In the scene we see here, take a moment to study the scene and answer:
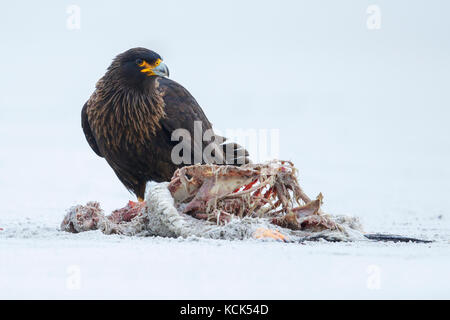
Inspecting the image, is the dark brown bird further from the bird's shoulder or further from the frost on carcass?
the frost on carcass

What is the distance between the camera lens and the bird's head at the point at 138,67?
7570 mm

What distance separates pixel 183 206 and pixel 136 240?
53cm

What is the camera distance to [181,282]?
3.61 m

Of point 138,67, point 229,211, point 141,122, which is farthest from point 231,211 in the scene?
point 138,67

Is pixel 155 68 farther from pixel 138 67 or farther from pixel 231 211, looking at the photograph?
pixel 231 211

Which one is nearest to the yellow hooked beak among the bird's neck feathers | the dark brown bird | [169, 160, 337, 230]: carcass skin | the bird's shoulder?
the dark brown bird

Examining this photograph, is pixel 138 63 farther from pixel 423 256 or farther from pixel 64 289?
pixel 64 289

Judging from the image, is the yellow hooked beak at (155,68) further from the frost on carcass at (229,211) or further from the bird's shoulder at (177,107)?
the frost on carcass at (229,211)

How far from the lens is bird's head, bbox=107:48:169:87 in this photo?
7570 mm

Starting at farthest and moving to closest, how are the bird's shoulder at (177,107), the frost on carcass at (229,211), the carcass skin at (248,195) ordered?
the bird's shoulder at (177,107), the carcass skin at (248,195), the frost on carcass at (229,211)

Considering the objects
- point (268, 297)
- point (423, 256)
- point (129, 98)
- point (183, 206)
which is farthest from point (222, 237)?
point (129, 98)

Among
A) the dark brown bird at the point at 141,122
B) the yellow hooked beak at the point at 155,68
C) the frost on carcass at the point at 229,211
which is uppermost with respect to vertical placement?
the yellow hooked beak at the point at 155,68

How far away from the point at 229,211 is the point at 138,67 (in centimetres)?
275

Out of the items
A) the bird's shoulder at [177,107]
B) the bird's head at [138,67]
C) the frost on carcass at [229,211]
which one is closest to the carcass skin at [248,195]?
the frost on carcass at [229,211]
